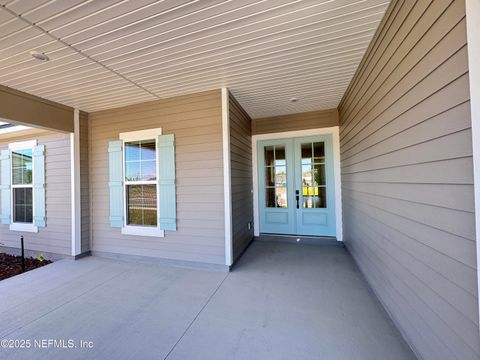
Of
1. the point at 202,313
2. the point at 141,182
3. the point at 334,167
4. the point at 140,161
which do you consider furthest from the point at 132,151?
the point at 334,167

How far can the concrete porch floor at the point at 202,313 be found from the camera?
1.70 metres

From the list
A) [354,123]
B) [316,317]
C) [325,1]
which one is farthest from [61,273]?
[354,123]

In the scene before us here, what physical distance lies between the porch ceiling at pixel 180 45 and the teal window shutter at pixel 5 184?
2486mm

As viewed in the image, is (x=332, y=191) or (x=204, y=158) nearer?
(x=204, y=158)

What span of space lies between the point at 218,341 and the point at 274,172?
3.55 m

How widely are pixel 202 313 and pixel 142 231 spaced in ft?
6.55

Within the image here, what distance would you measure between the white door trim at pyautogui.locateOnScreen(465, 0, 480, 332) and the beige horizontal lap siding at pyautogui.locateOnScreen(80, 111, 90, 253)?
16.2ft

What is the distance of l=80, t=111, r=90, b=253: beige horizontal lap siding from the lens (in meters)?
3.90

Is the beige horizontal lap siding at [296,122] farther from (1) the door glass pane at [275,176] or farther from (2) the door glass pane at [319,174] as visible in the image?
(2) the door glass pane at [319,174]

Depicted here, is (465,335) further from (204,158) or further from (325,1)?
(204,158)

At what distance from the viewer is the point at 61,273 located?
10.5ft

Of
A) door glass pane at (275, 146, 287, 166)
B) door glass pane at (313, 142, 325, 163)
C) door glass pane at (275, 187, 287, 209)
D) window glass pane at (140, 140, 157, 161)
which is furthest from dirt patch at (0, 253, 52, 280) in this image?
door glass pane at (313, 142, 325, 163)

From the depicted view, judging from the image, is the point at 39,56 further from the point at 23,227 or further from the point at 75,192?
the point at 23,227

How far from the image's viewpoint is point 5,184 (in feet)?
14.8
